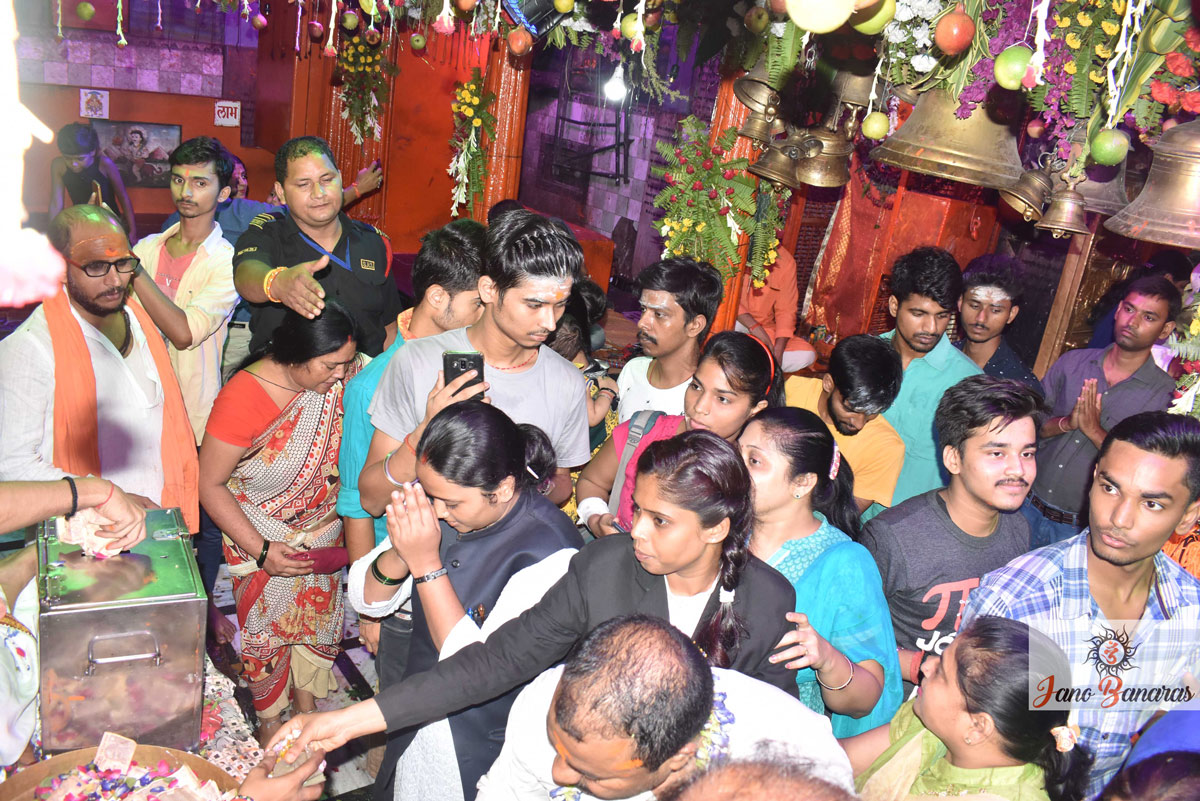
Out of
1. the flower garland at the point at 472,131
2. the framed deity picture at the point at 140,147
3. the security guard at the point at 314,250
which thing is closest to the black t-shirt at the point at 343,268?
the security guard at the point at 314,250

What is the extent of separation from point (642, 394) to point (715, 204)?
139 cm

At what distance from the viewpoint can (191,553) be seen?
6.13 ft

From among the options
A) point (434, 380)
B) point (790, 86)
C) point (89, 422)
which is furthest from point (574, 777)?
point (790, 86)

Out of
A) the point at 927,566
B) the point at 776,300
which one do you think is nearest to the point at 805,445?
the point at 927,566

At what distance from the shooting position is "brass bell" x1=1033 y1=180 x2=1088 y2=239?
2.84 m

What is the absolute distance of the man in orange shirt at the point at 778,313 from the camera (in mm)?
4797

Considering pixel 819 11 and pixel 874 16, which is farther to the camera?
pixel 874 16

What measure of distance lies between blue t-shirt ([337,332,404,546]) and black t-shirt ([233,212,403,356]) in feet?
2.69

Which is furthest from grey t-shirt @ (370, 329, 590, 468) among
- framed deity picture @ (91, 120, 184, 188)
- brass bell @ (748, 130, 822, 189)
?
framed deity picture @ (91, 120, 184, 188)

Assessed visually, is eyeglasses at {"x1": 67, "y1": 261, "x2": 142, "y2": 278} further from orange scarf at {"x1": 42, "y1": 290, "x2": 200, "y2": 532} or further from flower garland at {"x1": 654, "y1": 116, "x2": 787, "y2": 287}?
flower garland at {"x1": 654, "y1": 116, "x2": 787, "y2": 287}

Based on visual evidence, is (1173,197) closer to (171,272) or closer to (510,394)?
(510,394)

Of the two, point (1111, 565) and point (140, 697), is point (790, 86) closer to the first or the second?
point (1111, 565)

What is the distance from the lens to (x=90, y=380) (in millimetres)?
2662

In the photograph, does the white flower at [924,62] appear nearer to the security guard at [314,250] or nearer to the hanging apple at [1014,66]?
the hanging apple at [1014,66]
